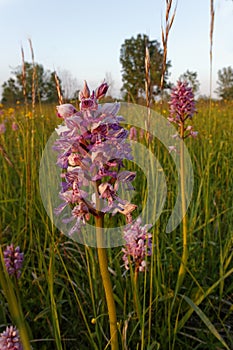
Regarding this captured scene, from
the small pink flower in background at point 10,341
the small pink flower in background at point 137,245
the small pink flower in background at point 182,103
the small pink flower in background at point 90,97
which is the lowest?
the small pink flower in background at point 10,341

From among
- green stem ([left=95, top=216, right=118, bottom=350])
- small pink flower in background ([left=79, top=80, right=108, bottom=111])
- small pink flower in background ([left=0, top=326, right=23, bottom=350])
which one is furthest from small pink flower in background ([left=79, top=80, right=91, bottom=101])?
small pink flower in background ([left=0, top=326, right=23, bottom=350])

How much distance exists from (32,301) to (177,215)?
103cm

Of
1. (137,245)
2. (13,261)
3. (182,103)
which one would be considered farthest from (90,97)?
(182,103)

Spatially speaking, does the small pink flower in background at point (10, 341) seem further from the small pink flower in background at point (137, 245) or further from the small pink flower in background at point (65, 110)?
the small pink flower in background at point (65, 110)

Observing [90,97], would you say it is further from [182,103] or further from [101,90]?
[182,103]

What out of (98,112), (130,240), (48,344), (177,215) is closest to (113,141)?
(98,112)

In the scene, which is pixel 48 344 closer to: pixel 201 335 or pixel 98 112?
pixel 201 335

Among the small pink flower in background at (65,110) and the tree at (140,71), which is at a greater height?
the tree at (140,71)

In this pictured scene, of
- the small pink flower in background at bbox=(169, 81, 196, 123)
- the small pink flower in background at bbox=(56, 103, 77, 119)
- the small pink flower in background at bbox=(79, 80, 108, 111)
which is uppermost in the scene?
the small pink flower in background at bbox=(169, 81, 196, 123)

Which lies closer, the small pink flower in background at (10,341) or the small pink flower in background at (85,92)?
the small pink flower in background at (85,92)

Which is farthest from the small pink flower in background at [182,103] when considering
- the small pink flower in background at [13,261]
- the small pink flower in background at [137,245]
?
the small pink flower in background at [13,261]

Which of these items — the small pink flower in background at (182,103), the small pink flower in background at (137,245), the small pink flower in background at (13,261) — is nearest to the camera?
the small pink flower in background at (137,245)

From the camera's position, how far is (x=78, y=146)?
0.91 metres

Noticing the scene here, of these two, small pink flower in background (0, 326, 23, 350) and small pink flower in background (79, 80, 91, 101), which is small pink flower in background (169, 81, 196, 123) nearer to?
small pink flower in background (79, 80, 91, 101)
